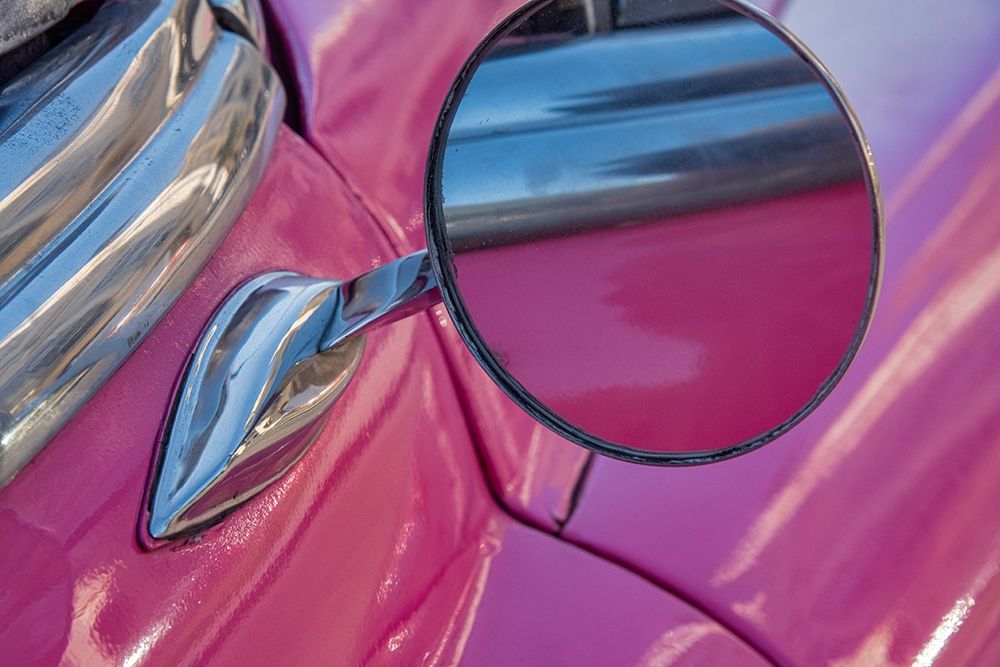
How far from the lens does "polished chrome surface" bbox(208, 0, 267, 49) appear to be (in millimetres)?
938

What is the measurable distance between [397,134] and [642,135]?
550mm

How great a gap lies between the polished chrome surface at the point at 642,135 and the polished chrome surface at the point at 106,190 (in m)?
0.20

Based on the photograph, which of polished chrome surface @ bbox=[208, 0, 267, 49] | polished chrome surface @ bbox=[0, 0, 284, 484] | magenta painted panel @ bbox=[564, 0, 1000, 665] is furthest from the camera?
magenta painted panel @ bbox=[564, 0, 1000, 665]

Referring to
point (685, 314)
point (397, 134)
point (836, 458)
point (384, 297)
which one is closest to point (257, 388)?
point (384, 297)

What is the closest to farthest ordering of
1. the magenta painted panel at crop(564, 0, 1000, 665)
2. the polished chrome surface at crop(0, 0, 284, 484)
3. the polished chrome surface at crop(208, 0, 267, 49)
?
the polished chrome surface at crop(0, 0, 284, 484), the polished chrome surface at crop(208, 0, 267, 49), the magenta painted panel at crop(564, 0, 1000, 665)

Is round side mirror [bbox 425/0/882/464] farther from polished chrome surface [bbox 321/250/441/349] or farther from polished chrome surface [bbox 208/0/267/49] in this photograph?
polished chrome surface [bbox 208/0/267/49]

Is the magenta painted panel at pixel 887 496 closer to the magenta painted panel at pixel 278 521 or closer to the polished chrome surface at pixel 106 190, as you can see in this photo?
the magenta painted panel at pixel 278 521

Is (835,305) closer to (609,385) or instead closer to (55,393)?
(609,385)

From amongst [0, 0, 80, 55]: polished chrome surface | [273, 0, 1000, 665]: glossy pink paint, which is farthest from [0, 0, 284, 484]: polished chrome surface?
[273, 0, 1000, 665]: glossy pink paint

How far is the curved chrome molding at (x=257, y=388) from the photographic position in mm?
677

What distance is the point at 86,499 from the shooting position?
2.11ft

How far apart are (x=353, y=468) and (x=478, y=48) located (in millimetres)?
349

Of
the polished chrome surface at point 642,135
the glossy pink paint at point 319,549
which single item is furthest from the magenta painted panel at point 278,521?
the polished chrome surface at point 642,135

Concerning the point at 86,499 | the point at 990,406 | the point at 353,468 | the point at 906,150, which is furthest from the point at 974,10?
the point at 86,499
